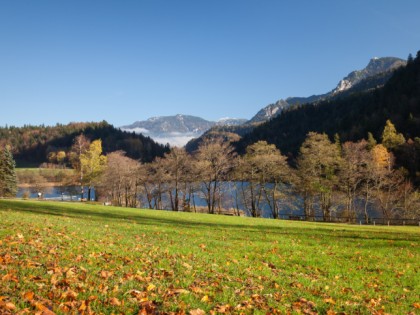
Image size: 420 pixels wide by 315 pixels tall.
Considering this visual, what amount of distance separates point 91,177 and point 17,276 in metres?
68.1

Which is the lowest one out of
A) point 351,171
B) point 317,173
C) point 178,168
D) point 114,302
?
point 114,302

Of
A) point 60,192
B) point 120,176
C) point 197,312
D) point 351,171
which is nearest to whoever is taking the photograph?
point 197,312

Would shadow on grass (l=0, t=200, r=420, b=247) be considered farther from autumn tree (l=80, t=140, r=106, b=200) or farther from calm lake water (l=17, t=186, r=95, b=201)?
calm lake water (l=17, t=186, r=95, b=201)

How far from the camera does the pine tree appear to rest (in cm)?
7781

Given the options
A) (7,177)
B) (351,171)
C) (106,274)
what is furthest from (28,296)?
(7,177)

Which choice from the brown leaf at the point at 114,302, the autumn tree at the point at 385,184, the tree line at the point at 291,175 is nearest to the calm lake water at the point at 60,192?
the tree line at the point at 291,175

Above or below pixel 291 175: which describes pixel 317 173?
above

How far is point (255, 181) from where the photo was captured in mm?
59625

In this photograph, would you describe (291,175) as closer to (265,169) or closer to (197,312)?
(265,169)

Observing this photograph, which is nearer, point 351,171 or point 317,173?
point 351,171

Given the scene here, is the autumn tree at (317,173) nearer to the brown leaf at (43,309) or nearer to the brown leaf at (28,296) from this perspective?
the brown leaf at (28,296)

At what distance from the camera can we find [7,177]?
260 ft

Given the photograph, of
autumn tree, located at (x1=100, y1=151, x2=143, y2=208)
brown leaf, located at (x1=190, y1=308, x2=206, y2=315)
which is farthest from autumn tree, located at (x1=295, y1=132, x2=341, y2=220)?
brown leaf, located at (x1=190, y1=308, x2=206, y2=315)

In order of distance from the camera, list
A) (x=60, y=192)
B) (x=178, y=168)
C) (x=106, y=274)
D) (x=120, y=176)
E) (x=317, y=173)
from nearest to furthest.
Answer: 1. (x=106, y=274)
2. (x=317, y=173)
3. (x=178, y=168)
4. (x=120, y=176)
5. (x=60, y=192)
